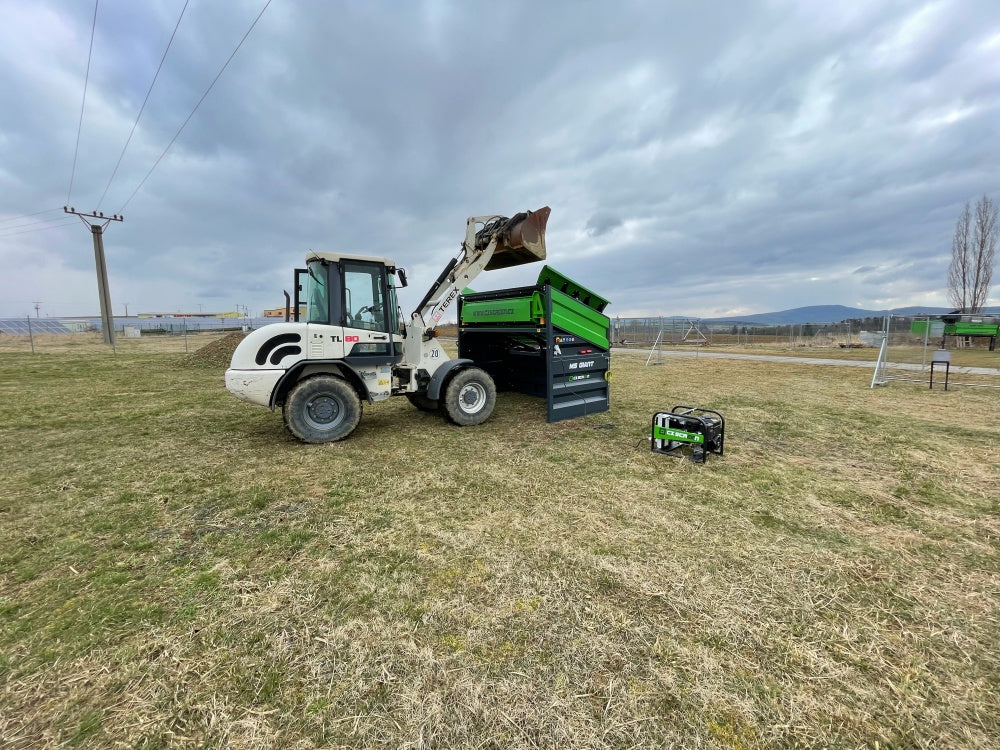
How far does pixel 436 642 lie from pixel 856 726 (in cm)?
186

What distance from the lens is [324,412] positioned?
18.3 feet

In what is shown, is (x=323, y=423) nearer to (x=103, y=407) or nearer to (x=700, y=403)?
(x=103, y=407)

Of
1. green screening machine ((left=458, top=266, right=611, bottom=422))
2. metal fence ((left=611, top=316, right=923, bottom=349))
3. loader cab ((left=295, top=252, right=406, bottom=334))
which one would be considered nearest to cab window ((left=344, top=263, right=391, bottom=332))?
loader cab ((left=295, top=252, right=406, bottom=334))

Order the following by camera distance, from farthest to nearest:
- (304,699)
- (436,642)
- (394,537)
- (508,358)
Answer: (508,358), (394,537), (436,642), (304,699)

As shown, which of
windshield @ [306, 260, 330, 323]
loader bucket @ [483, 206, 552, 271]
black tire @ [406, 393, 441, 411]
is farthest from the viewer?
black tire @ [406, 393, 441, 411]

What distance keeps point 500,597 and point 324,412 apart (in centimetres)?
403

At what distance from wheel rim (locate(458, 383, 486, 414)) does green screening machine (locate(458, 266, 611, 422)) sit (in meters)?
1.09

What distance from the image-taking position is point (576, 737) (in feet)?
5.36

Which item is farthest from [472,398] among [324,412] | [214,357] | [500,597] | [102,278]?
[102,278]

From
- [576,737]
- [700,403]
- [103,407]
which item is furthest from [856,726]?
[103,407]

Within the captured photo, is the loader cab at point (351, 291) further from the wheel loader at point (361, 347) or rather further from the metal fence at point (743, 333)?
the metal fence at point (743, 333)

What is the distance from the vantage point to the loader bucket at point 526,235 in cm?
Answer: 614

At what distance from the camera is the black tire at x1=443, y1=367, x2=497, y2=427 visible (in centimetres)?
640

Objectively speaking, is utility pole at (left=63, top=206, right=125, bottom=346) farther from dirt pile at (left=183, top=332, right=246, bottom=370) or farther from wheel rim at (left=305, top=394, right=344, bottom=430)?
wheel rim at (left=305, top=394, right=344, bottom=430)
